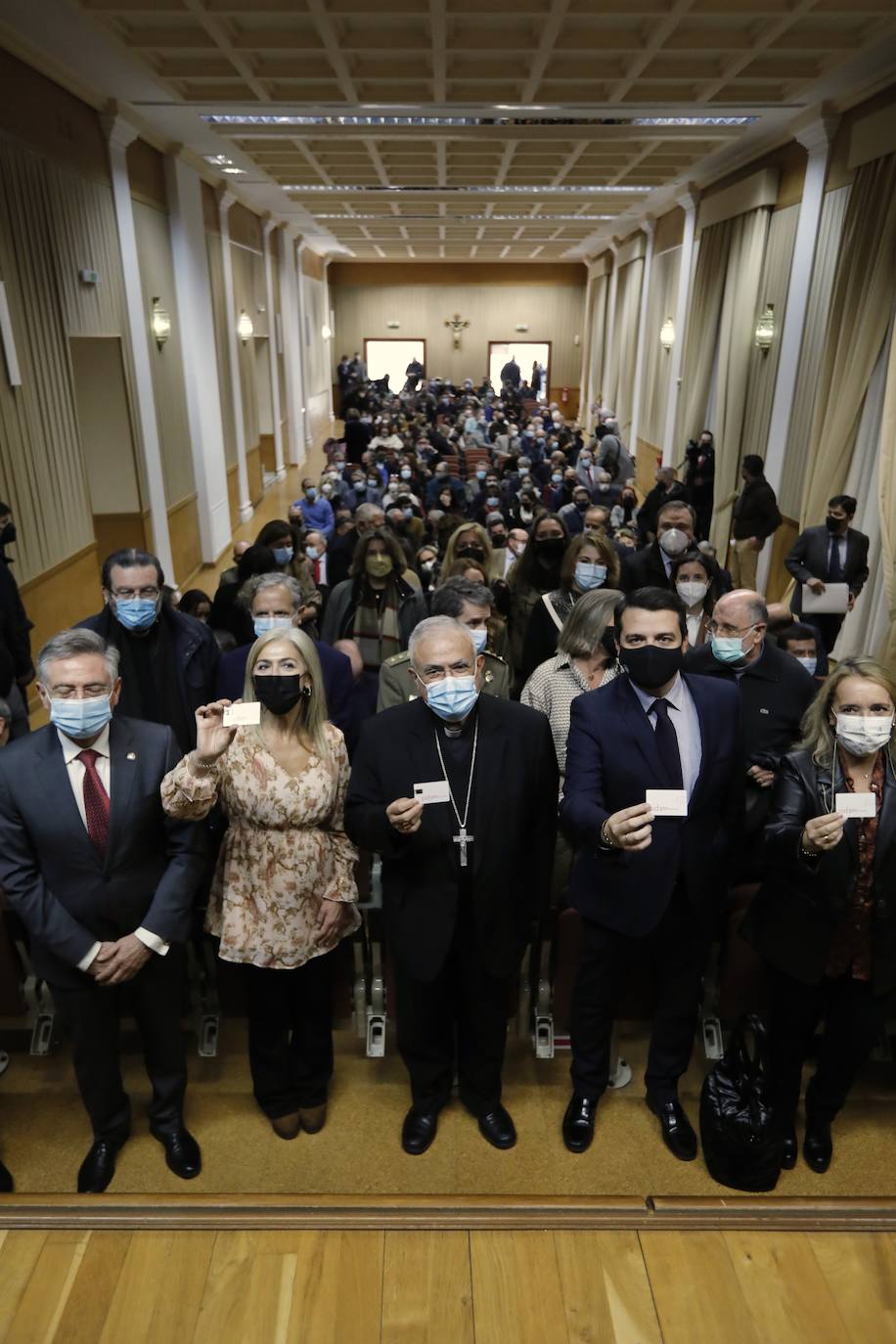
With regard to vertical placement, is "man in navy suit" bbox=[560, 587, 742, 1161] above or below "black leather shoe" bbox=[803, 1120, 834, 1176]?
above

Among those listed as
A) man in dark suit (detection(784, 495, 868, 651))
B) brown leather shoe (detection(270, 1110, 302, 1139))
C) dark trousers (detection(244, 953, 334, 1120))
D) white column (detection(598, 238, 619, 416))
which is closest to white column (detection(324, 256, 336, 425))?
white column (detection(598, 238, 619, 416))

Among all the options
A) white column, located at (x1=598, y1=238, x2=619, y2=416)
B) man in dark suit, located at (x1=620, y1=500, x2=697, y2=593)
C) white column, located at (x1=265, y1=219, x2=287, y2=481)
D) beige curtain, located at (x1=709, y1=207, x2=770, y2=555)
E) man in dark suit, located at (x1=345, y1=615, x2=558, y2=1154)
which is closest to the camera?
man in dark suit, located at (x1=345, y1=615, x2=558, y2=1154)

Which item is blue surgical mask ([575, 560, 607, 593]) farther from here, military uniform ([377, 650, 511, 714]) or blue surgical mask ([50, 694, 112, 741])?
blue surgical mask ([50, 694, 112, 741])

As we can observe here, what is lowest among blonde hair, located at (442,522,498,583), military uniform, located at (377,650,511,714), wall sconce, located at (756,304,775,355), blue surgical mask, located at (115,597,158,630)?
military uniform, located at (377,650,511,714)

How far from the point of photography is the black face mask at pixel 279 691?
2498mm

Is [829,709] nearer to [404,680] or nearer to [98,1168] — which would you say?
[404,680]

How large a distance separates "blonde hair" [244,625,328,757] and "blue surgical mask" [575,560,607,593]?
2.17 metres

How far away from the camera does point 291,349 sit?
62.1ft

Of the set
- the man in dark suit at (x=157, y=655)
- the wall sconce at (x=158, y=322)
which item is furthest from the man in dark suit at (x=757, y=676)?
the wall sconce at (x=158, y=322)

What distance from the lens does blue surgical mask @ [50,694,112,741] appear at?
2.37 meters

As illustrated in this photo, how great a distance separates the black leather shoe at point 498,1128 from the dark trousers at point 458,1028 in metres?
0.02

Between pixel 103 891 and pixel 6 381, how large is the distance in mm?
5013

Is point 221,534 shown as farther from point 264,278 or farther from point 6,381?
point 264,278

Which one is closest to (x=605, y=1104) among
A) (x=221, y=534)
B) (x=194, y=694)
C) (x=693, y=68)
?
(x=194, y=694)
